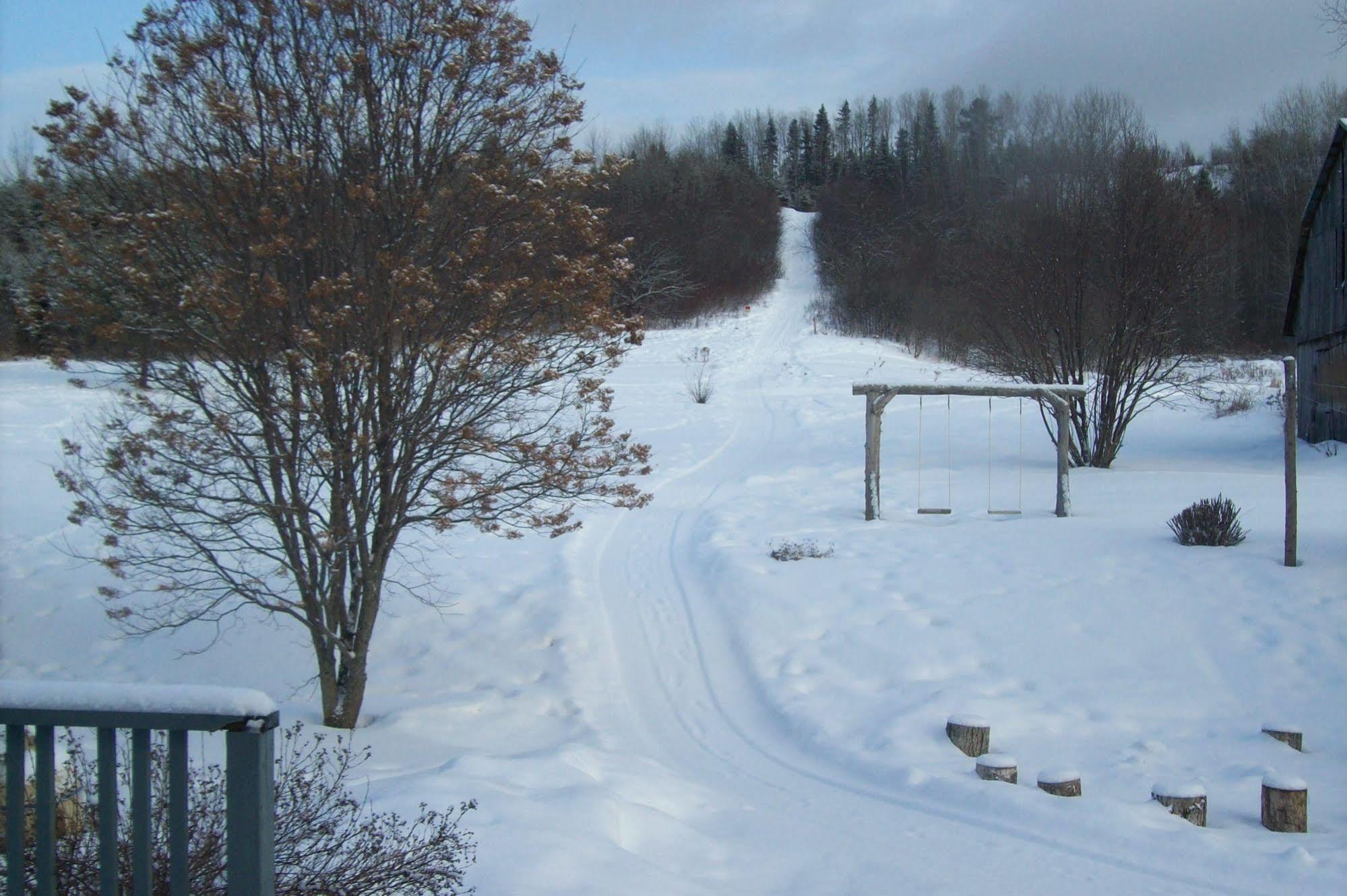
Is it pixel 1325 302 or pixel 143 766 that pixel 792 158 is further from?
pixel 143 766

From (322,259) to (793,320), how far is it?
38579 mm

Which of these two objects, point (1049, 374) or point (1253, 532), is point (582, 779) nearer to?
point (1253, 532)

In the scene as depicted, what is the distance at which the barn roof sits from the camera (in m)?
18.2

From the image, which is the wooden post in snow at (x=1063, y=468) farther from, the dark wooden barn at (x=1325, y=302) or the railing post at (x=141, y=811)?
the railing post at (x=141, y=811)

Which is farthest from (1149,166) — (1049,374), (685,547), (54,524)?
(54,524)

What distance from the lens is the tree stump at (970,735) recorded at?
7.12 metres

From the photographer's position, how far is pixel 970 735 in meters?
7.13

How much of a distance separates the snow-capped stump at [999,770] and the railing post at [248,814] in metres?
5.11

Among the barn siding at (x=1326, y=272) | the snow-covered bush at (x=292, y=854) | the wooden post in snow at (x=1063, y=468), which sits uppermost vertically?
the barn siding at (x=1326, y=272)

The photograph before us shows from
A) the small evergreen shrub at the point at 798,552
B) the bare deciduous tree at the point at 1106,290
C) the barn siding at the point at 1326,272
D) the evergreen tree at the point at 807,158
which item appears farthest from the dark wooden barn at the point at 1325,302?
the evergreen tree at the point at 807,158

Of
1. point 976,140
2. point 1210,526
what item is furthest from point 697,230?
point 1210,526

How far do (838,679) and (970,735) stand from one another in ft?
5.95

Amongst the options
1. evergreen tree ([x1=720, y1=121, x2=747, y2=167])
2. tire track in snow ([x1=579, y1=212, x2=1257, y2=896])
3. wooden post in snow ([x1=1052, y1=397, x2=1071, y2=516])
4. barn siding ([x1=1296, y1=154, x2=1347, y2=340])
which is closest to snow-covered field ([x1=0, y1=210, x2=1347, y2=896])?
tire track in snow ([x1=579, y1=212, x2=1257, y2=896])

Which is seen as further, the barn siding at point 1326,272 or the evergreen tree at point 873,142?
the evergreen tree at point 873,142
